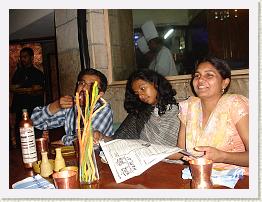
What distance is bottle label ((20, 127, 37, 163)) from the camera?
3.69 ft

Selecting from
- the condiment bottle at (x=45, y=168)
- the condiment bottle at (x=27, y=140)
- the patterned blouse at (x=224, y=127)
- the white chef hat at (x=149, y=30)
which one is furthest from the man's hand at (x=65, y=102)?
the white chef hat at (x=149, y=30)

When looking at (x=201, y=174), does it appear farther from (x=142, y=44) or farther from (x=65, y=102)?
(x=142, y=44)

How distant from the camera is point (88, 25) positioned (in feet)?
8.75

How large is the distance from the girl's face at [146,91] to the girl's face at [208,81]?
1.39 feet

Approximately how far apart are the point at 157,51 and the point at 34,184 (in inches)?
79.6

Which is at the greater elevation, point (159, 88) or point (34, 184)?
point (159, 88)

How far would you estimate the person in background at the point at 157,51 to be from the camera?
2.59 metres

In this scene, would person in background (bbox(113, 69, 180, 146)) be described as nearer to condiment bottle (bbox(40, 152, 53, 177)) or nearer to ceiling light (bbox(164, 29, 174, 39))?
condiment bottle (bbox(40, 152, 53, 177))

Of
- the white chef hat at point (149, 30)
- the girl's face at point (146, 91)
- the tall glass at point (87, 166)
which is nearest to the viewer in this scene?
the tall glass at point (87, 166)

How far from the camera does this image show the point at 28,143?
1.13m

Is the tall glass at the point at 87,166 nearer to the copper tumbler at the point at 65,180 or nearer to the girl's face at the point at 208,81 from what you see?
the copper tumbler at the point at 65,180

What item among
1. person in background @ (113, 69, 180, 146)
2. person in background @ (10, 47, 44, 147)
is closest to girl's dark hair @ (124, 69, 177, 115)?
person in background @ (113, 69, 180, 146)

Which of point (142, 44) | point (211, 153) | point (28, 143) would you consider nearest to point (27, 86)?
point (142, 44)

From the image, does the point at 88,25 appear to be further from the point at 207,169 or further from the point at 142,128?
the point at 207,169
